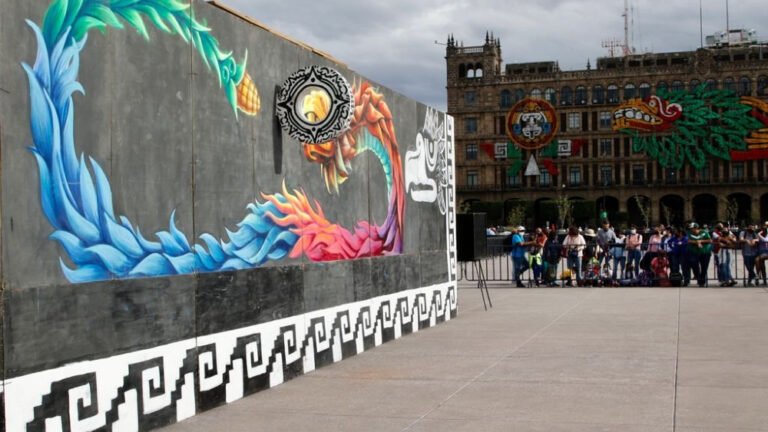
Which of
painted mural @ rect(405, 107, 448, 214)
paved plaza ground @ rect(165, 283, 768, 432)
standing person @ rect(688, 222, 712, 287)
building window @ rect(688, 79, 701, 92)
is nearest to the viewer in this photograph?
paved plaza ground @ rect(165, 283, 768, 432)

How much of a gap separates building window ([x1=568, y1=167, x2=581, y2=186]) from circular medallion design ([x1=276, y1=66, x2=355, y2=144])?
9653 centimetres

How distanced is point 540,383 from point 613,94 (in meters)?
98.4

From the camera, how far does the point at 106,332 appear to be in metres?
6.46

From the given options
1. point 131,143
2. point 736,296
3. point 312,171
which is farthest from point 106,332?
point 736,296

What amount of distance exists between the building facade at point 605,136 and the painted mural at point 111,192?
87581mm

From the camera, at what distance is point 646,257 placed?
2352cm

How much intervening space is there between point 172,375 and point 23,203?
2092 mm

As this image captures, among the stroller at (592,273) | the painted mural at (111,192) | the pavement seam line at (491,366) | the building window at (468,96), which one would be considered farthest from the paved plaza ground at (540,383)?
the building window at (468,96)

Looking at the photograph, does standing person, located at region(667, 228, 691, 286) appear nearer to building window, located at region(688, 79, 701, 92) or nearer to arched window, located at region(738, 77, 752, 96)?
building window, located at region(688, 79, 701, 92)

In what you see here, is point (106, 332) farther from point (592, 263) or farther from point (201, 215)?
point (592, 263)

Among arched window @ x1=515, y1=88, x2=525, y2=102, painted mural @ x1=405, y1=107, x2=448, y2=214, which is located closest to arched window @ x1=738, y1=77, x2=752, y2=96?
arched window @ x1=515, y1=88, x2=525, y2=102

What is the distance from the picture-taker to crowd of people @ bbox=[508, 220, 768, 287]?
22.6 meters

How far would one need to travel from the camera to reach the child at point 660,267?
22938 millimetres

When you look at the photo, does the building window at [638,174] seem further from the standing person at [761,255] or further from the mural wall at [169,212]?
the mural wall at [169,212]
